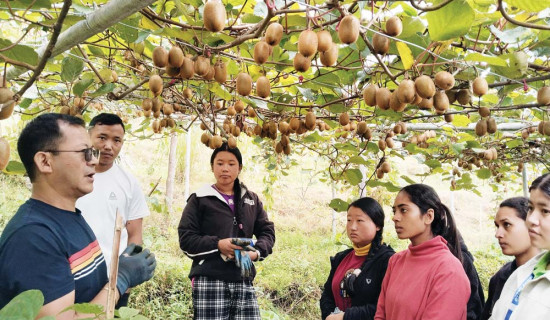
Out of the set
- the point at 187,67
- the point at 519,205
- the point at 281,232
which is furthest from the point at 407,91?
the point at 281,232

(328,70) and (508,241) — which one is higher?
(328,70)

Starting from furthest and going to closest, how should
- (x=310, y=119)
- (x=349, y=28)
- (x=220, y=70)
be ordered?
(x=310, y=119) < (x=220, y=70) < (x=349, y=28)

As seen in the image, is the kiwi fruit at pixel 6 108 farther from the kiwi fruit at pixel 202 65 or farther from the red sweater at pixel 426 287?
the red sweater at pixel 426 287

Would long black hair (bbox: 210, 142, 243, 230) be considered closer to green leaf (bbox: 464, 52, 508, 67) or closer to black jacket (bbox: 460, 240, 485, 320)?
black jacket (bbox: 460, 240, 485, 320)

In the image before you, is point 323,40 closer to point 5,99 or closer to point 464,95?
point 464,95

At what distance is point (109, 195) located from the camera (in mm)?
1748

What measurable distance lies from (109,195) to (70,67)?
594 mm

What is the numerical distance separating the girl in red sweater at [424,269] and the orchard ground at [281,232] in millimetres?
733

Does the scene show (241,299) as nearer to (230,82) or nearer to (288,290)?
(230,82)

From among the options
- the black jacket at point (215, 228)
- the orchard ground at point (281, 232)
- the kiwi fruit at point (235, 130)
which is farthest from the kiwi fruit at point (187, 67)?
the orchard ground at point (281, 232)

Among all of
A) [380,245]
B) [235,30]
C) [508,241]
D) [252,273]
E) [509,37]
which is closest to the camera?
[509,37]

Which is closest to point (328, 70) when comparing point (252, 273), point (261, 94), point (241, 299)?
point (261, 94)

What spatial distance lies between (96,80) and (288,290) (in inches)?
122

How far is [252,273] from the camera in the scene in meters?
2.16
